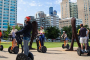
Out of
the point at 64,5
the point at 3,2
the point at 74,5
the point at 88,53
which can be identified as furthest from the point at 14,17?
the point at 88,53

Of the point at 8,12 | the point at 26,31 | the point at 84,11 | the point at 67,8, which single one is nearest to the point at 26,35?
the point at 26,31

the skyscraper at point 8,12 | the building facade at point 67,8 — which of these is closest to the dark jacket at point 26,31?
the skyscraper at point 8,12

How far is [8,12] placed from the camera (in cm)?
10456

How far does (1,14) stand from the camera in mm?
101438

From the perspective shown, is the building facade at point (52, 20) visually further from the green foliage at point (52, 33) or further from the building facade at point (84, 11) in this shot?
the green foliage at point (52, 33)

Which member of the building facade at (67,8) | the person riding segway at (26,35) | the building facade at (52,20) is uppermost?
the building facade at (67,8)

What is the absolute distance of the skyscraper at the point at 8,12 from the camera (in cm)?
10069

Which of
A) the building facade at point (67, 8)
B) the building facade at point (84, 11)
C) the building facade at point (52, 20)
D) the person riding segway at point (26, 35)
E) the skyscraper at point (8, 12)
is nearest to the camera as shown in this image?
the person riding segway at point (26, 35)

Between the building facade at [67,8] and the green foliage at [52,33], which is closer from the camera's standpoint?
the green foliage at [52,33]

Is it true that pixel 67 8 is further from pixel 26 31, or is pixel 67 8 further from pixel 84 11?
pixel 26 31

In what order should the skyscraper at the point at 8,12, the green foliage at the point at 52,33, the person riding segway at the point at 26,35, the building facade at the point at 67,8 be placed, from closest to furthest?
1. the person riding segway at the point at 26,35
2. the green foliage at the point at 52,33
3. the skyscraper at the point at 8,12
4. the building facade at the point at 67,8

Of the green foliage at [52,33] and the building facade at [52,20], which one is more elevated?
the building facade at [52,20]

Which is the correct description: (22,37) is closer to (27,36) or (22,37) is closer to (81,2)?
(27,36)

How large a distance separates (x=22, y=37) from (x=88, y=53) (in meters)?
4.93
